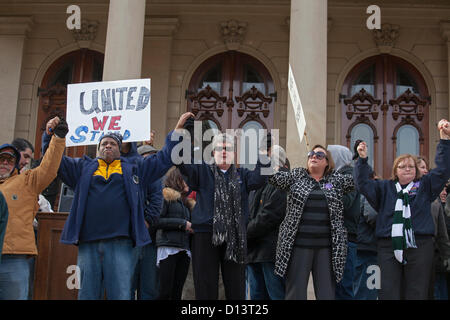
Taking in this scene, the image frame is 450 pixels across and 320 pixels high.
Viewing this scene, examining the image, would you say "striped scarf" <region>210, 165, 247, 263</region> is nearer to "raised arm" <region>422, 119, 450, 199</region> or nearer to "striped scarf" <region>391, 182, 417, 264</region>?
"striped scarf" <region>391, 182, 417, 264</region>

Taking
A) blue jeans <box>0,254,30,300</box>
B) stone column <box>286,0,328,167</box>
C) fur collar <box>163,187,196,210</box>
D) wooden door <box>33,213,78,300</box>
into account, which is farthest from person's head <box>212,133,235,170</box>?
stone column <box>286,0,328,167</box>

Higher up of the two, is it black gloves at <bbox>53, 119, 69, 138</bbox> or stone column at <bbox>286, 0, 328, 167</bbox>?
stone column at <bbox>286, 0, 328, 167</bbox>

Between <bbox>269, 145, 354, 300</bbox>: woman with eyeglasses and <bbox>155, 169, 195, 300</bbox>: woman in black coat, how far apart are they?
4.18 ft

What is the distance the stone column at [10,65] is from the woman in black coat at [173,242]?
714 cm

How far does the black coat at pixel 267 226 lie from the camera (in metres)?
5.66

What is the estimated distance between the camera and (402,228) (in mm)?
5320

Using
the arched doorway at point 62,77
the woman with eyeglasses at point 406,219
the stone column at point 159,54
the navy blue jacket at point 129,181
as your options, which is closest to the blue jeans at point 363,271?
the woman with eyeglasses at point 406,219

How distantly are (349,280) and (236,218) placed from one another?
1554 millimetres

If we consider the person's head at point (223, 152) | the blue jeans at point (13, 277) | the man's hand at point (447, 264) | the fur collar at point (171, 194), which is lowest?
the blue jeans at point (13, 277)

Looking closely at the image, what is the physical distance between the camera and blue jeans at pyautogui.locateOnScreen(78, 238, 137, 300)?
485 centimetres

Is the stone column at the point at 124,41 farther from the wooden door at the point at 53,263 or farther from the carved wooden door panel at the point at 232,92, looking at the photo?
the carved wooden door panel at the point at 232,92

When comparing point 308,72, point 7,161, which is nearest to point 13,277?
point 7,161

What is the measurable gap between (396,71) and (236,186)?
26.5 ft
